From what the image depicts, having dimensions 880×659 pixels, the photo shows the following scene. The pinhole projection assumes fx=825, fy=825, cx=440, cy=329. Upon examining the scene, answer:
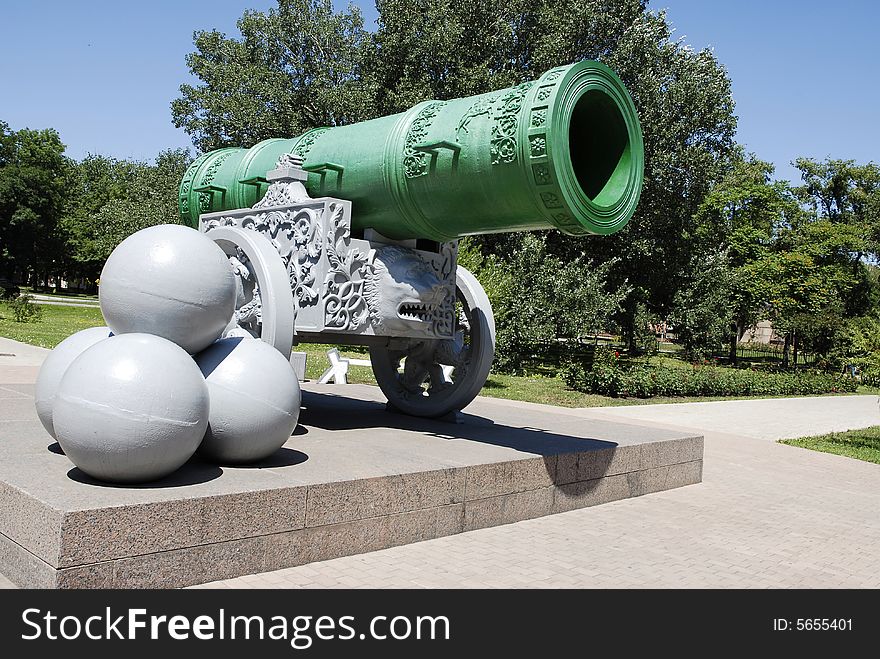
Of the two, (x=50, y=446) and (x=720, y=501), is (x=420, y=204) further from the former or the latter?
(x=720, y=501)

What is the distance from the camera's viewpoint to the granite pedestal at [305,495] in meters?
3.83

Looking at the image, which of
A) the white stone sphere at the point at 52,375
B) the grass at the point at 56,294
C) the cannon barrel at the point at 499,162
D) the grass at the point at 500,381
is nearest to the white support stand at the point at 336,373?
the grass at the point at 500,381

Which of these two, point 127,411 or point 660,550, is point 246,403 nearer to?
point 127,411

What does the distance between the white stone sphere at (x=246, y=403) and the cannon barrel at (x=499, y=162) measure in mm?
1926

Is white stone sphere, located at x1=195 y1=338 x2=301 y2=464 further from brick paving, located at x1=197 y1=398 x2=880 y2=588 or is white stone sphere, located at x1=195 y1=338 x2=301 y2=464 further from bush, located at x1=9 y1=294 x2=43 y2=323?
bush, located at x1=9 y1=294 x2=43 y2=323

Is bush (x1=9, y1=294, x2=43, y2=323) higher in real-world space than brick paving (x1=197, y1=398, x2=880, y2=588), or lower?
higher

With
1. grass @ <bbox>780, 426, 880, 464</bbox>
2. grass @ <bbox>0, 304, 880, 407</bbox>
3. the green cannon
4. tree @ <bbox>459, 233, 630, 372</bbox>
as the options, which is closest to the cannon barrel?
the green cannon

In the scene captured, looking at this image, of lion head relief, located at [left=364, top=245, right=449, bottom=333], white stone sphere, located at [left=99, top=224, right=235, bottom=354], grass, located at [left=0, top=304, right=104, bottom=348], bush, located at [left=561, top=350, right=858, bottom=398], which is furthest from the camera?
grass, located at [left=0, top=304, right=104, bottom=348]

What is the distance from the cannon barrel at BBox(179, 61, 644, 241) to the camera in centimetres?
551

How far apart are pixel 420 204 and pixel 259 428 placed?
7.65 feet

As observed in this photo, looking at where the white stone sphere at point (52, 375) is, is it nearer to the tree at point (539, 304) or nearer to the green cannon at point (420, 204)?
the green cannon at point (420, 204)

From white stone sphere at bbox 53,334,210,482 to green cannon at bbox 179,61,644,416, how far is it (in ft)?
5.83
